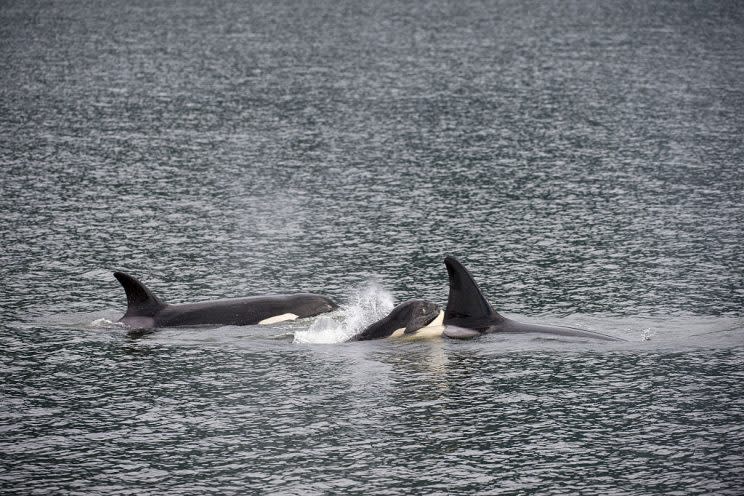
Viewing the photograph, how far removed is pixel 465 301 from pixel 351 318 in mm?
2333

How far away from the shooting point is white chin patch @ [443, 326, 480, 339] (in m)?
22.7

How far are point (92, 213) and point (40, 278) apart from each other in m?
6.73

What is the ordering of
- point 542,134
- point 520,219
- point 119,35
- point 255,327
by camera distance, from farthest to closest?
1. point 119,35
2. point 542,134
3. point 520,219
4. point 255,327

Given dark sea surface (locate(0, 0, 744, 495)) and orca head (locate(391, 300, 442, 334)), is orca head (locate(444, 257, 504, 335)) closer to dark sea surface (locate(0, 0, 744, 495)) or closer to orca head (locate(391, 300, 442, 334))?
orca head (locate(391, 300, 442, 334))

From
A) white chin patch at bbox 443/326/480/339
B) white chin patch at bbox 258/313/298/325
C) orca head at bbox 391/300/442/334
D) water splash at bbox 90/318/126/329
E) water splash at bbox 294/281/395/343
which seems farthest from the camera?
water splash at bbox 90/318/126/329

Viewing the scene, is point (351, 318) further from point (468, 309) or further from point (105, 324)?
point (105, 324)

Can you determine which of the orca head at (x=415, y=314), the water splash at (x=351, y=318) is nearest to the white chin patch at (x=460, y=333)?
the orca head at (x=415, y=314)

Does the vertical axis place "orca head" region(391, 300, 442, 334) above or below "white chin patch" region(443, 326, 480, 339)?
above

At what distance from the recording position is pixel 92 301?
25828 millimetres

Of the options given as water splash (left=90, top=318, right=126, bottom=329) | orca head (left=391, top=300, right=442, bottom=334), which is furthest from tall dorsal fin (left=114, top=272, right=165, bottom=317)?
orca head (left=391, top=300, right=442, bottom=334)

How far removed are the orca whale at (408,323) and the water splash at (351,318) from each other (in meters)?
0.50

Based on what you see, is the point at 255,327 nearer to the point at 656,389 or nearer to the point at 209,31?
the point at 656,389

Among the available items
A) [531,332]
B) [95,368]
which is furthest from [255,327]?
[531,332]

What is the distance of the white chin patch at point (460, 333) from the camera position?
74.5ft
